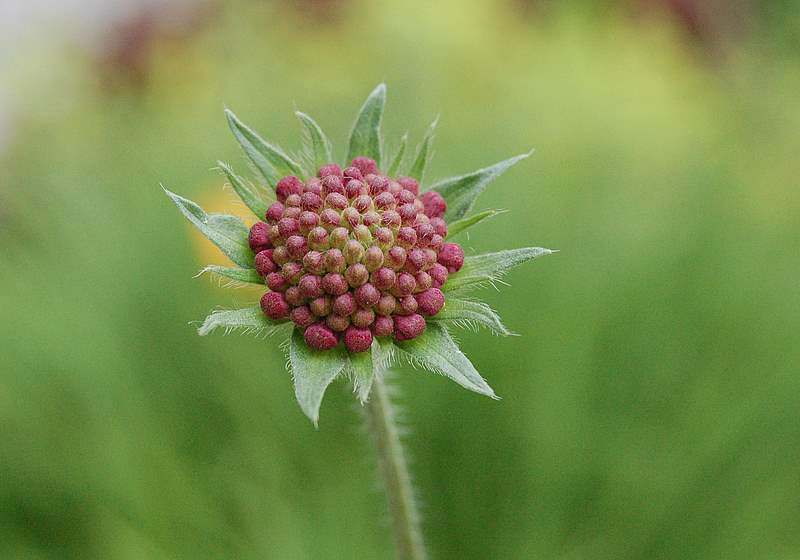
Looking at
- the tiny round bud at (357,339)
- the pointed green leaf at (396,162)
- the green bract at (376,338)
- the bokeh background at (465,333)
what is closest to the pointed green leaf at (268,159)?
the green bract at (376,338)

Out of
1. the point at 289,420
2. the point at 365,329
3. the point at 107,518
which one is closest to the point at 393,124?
the point at 289,420

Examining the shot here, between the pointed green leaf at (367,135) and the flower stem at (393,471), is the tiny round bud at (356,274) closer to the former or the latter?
the flower stem at (393,471)

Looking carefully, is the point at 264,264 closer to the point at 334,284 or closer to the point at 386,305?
the point at 334,284

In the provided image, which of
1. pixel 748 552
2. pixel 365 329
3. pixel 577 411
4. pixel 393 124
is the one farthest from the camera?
pixel 393 124

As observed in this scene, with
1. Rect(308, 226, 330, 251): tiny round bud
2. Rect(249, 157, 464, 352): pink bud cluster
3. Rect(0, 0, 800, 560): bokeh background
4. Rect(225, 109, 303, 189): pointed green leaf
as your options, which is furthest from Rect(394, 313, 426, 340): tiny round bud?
Rect(0, 0, 800, 560): bokeh background

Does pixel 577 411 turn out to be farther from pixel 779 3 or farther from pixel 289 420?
pixel 779 3

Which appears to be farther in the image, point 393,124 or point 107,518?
point 393,124

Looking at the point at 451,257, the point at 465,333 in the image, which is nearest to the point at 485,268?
the point at 451,257
